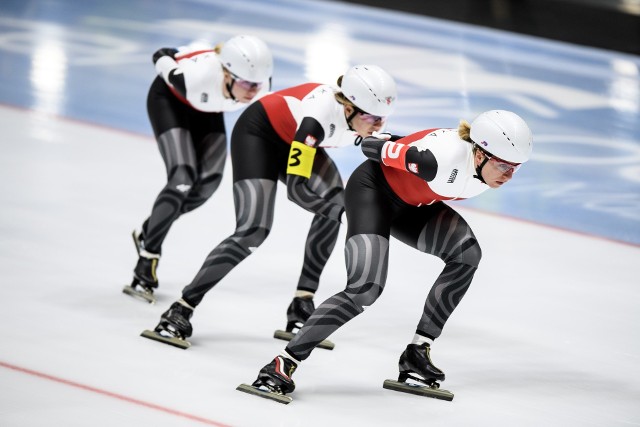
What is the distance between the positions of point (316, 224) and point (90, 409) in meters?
1.93

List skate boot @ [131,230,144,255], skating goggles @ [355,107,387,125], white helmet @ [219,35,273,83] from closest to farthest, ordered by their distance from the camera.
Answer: skating goggles @ [355,107,387,125], white helmet @ [219,35,273,83], skate boot @ [131,230,144,255]

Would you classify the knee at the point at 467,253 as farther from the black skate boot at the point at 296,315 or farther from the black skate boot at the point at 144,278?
the black skate boot at the point at 144,278

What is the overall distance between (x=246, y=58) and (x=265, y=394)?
1.91 m

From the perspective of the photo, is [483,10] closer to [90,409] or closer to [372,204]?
[372,204]

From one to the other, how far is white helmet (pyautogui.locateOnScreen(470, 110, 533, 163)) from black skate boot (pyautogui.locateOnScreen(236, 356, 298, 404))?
1373 mm

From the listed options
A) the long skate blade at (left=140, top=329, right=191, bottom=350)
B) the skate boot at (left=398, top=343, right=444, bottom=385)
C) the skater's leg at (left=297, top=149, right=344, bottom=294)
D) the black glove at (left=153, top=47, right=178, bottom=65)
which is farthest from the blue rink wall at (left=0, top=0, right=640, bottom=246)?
the long skate blade at (left=140, top=329, right=191, bottom=350)

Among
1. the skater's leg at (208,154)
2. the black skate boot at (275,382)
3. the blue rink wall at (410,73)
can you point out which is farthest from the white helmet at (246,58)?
the blue rink wall at (410,73)

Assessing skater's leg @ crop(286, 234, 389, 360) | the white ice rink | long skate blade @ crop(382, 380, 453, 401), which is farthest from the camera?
→ long skate blade @ crop(382, 380, 453, 401)

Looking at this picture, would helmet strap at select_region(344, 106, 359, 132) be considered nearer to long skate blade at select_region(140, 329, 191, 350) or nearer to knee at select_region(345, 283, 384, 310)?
knee at select_region(345, 283, 384, 310)

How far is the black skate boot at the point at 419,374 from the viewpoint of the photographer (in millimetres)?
5203

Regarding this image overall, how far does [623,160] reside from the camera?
10523 mm

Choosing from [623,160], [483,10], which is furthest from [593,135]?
[483,10]

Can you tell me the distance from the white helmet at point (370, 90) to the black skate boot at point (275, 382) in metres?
1.35

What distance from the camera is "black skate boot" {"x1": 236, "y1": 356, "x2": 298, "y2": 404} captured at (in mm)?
4895
